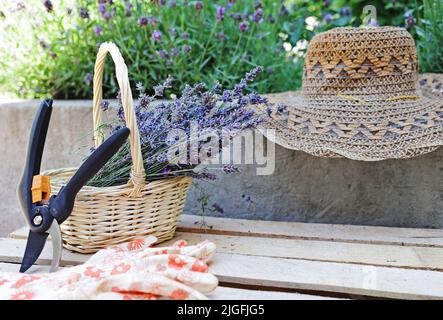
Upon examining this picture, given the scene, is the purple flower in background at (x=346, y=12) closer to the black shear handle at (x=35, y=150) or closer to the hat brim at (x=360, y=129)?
the hat brim at (x=360, y=129)

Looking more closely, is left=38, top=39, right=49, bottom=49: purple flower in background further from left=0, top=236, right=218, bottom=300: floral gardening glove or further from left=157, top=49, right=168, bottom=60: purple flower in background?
left=0, top=236, right=218, bottom=300: floral gardening glove

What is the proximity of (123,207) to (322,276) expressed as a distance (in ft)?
1.44

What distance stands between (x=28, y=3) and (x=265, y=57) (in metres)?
0.90

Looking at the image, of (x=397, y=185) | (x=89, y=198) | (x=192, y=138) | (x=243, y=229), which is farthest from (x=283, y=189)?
(x=89, y=198)

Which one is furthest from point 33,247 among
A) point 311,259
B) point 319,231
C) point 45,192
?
point 319,231

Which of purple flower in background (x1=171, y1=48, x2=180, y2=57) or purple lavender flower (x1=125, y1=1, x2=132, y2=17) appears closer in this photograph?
purple flower in background (x1=171, y1=48, x2=180, y2=57)

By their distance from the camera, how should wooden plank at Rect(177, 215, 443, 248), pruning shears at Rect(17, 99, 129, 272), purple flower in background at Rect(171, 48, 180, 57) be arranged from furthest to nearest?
purple flower in background at Rect(171, 48, 180, 57), wooden plank at Rect(177, 215, 443, 248), pruning shears at Rect(17, 99, 129, 272)

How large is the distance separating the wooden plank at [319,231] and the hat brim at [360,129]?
0.23m

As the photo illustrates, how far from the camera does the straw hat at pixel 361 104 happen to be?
4.10ft

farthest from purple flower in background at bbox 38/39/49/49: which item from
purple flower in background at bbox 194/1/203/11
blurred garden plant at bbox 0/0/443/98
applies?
purple flower in background at bbox 194/1/203/11

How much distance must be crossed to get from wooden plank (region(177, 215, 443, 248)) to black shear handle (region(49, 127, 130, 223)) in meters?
0.43

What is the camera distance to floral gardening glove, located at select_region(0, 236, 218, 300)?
35.8 inches

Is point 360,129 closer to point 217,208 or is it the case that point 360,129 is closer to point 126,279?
point 217,208

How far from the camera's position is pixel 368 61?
4.57 ft
